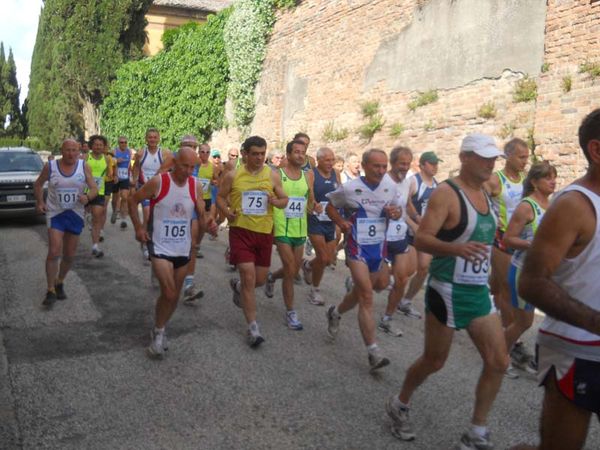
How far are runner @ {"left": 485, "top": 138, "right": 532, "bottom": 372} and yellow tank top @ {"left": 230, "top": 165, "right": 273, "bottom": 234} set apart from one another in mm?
2185

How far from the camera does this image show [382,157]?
571 centimetres

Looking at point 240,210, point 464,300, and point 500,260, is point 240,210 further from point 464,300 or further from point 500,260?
point 464,300

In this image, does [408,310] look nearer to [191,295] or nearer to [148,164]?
[191,295]

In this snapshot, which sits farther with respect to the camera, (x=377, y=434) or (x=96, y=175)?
(x=96, y=175)

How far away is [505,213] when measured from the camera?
629 centimetres

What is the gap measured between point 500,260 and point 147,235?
3.34m

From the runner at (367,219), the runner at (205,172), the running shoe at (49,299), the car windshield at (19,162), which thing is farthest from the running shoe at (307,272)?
the car windshield at (19,162)

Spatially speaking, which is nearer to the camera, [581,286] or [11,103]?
[581,286]

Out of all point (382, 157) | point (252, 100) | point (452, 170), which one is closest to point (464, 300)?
point (382, 157)

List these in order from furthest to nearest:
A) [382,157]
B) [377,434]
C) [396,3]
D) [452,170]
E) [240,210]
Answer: [396,3] < [452,170] < [240,210] < [382,157] < [377,434]

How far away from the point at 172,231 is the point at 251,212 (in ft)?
3.02

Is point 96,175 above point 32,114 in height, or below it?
below

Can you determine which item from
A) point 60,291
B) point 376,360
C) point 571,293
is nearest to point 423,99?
point 60,291

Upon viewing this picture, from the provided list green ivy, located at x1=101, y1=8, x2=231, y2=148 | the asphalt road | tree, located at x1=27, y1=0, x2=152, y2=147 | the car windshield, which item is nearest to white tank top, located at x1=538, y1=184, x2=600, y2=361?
the asphalt road
